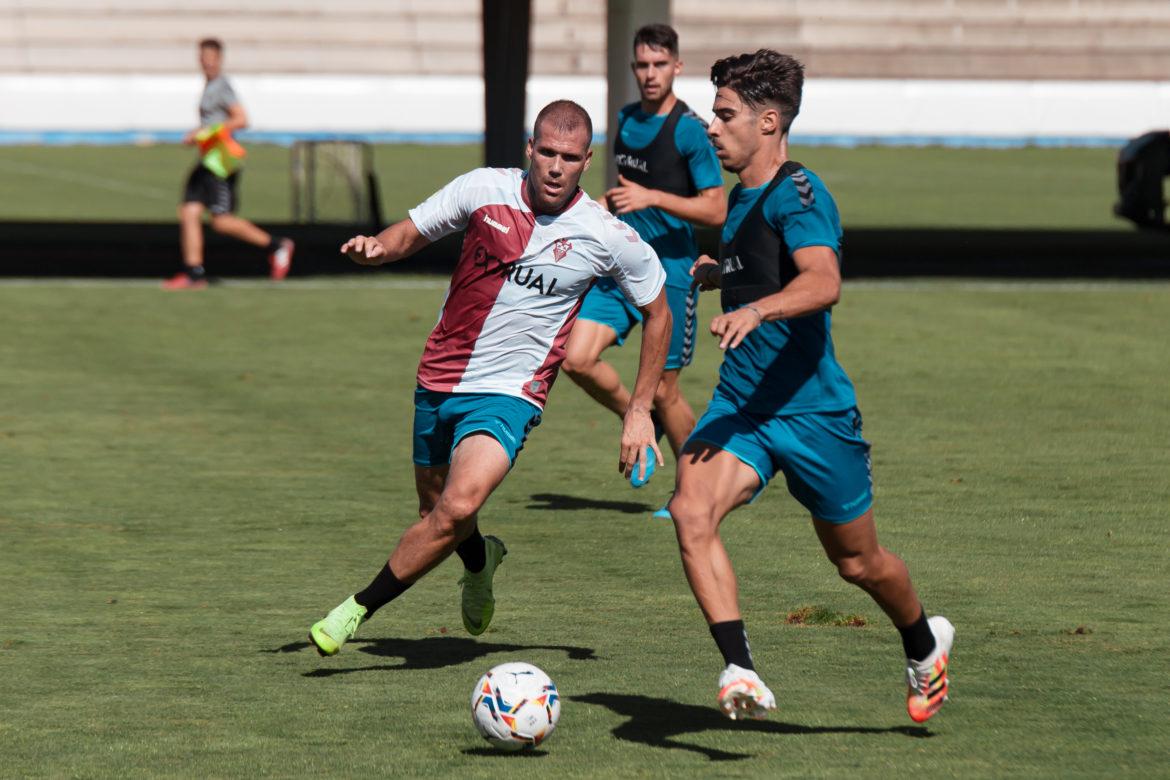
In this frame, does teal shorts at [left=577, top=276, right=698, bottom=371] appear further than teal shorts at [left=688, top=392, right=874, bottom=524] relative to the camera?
Yes

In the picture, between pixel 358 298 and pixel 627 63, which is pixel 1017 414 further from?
pixel 627 63

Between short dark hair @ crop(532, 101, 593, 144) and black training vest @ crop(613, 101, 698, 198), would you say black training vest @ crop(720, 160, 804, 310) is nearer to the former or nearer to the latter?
short dark hair @ crop(532, 101, 593, 144)

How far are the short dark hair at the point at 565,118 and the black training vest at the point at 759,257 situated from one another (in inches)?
26.9

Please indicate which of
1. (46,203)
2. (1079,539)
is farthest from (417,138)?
(1079,539)

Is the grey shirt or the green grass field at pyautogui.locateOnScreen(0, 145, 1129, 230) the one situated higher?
the grey shirt

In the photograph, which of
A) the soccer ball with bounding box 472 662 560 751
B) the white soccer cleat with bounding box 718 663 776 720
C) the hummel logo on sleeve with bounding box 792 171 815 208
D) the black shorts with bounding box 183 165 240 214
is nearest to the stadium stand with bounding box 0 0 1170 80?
the black shorts with bounding box 183 165 240 214

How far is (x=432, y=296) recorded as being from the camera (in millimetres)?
19375

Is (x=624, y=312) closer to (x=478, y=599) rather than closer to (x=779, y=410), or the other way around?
(x=478, y=599)

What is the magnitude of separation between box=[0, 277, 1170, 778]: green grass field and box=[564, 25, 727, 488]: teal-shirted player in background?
65 cm

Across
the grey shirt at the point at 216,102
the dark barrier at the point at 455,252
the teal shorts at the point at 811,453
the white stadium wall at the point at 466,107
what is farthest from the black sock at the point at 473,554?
the white stadium wall at the point at 466,107

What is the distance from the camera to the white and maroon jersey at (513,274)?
6.72 meters

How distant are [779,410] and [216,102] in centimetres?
1404

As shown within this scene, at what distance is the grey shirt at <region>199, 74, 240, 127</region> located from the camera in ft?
61.6

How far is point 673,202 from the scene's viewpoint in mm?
9039
